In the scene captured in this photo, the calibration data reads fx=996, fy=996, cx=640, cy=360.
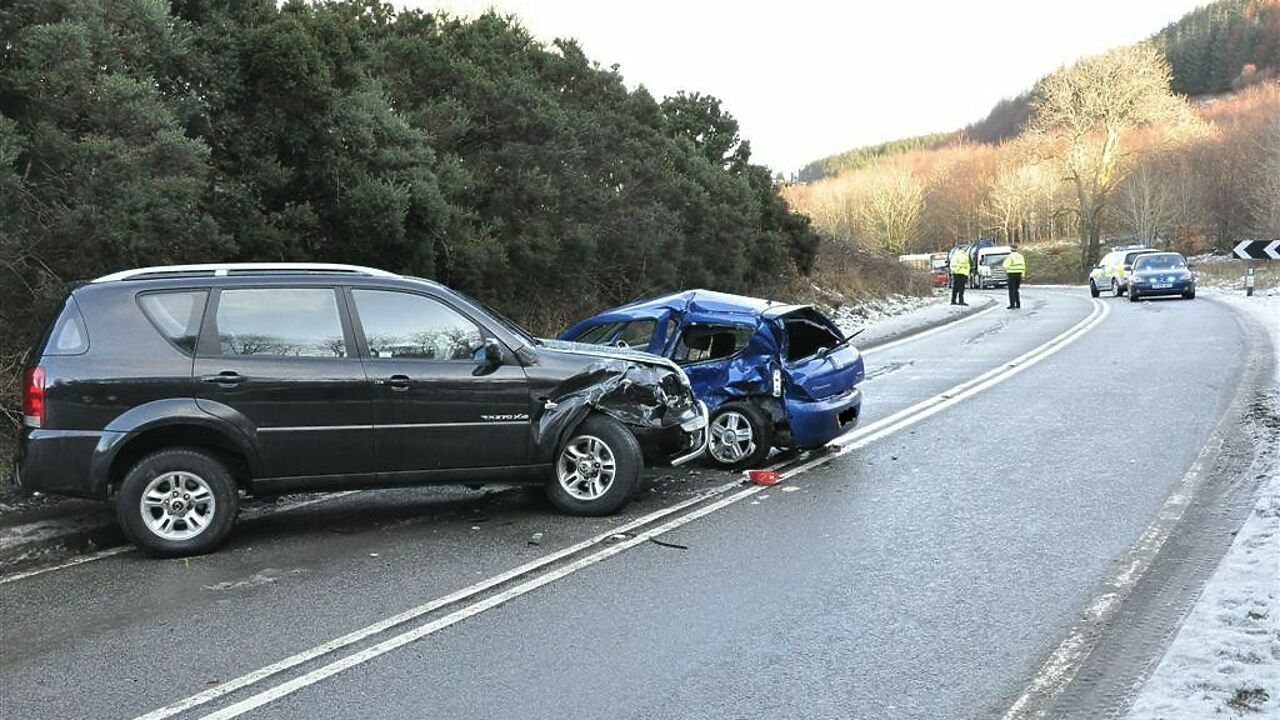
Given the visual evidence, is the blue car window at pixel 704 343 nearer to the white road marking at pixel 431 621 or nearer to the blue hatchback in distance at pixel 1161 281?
the white road marking at pixel 431 621

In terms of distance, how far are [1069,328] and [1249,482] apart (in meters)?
15.3

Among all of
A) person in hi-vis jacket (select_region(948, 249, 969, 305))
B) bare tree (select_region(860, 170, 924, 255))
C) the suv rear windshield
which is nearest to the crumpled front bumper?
the suv rear windshield

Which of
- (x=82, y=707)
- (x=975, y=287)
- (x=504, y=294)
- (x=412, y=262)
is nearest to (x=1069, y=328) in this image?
(x=504, y=294)

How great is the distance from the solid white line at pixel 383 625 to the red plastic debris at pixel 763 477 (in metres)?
1.08

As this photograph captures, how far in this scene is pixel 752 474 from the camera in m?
8.31

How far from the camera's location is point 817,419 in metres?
8.77

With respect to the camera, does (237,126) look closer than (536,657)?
No

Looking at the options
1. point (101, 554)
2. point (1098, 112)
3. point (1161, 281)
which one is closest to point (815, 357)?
point (101, 554)

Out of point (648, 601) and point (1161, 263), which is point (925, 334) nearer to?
point (1161, 263)

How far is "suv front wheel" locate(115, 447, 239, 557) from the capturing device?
6316mm

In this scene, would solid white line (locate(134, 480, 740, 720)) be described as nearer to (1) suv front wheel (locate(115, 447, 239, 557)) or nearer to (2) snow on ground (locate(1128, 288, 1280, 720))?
(1) suv front wheel (locate(115, 447, 239, 557))

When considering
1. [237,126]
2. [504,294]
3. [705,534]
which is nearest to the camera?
[705,534]

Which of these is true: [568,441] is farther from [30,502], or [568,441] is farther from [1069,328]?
[1069,328]

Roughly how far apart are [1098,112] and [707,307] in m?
59.3
